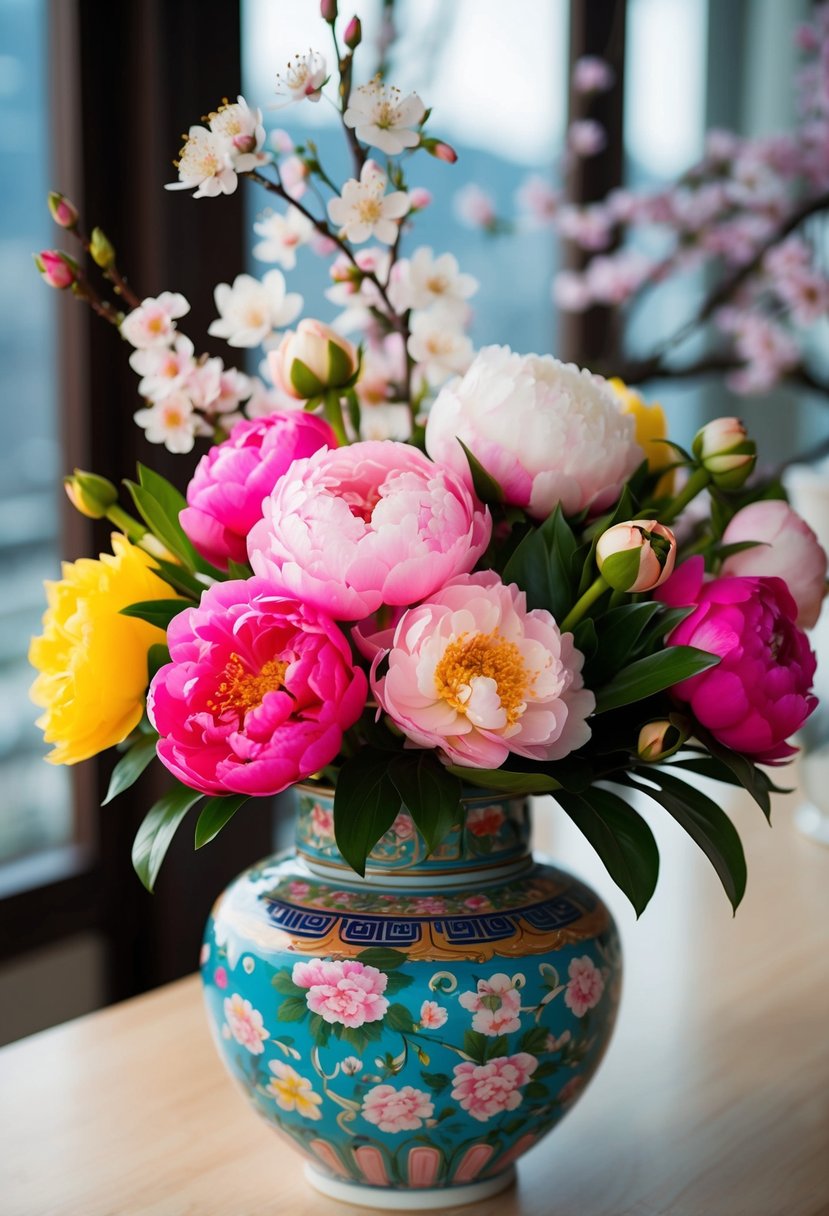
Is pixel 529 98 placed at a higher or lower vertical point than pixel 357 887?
higher

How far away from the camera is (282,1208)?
637 mm

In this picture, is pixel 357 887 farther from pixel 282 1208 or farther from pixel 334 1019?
pixel 282 1208

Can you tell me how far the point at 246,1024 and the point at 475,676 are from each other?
0.70 ft

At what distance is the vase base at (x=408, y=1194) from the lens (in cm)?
62

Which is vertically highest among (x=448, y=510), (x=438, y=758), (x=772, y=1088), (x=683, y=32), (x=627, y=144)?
(x=683, y=32)

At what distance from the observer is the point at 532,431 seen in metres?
0.55

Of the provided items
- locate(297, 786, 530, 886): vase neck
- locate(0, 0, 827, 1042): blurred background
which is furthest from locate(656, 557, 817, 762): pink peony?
locate(0, 0, 827, 1042): blurred background

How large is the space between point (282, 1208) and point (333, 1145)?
0.24 feet

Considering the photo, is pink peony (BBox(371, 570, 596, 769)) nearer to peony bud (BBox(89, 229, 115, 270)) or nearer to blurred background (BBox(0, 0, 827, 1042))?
peony bud (BBox(89, 229, 115, 270))

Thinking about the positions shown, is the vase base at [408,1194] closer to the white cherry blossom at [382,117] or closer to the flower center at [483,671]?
the flower center at [483,671]

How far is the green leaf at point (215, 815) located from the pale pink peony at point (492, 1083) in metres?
0.16

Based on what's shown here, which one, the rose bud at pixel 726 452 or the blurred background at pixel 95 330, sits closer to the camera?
the rose bud at pixel 726 452

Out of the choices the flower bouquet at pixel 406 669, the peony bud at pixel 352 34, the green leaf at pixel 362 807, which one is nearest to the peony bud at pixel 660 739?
the flower bouquet at pixel 406 669

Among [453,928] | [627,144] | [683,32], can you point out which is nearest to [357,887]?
[453,928]
